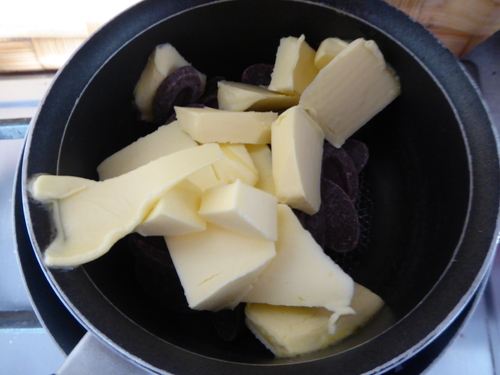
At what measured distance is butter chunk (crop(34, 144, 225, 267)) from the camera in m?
0.67

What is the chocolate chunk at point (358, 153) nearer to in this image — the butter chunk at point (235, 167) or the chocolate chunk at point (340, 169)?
the chocolate chunk at point (340, 169)

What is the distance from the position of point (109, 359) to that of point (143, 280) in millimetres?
→ 239

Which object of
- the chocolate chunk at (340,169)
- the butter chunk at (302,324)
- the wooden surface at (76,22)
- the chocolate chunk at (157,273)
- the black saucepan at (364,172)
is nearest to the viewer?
the black saucepan at (364,172)

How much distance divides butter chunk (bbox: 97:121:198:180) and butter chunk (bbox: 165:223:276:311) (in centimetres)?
22

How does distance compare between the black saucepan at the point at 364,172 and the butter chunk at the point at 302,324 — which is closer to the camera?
the black saucepan at the point at 364,172

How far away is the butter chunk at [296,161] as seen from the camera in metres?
0.82

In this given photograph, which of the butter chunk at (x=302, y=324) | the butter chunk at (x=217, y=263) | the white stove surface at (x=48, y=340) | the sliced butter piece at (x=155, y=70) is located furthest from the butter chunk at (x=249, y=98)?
the white stove surface at (x=48, y=340)

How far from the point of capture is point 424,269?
0.78 m

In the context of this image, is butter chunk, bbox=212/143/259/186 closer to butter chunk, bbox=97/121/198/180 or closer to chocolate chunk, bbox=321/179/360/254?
butter chunk, bbox=97/121/198/180

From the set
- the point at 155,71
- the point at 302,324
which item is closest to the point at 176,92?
the point at 155,71

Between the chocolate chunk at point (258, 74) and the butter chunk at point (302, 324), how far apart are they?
0.59 meters

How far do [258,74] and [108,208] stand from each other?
1.85 ft

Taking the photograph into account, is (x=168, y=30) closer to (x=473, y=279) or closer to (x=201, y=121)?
(x=201, y=121)

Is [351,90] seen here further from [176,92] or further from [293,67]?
[176,92]
